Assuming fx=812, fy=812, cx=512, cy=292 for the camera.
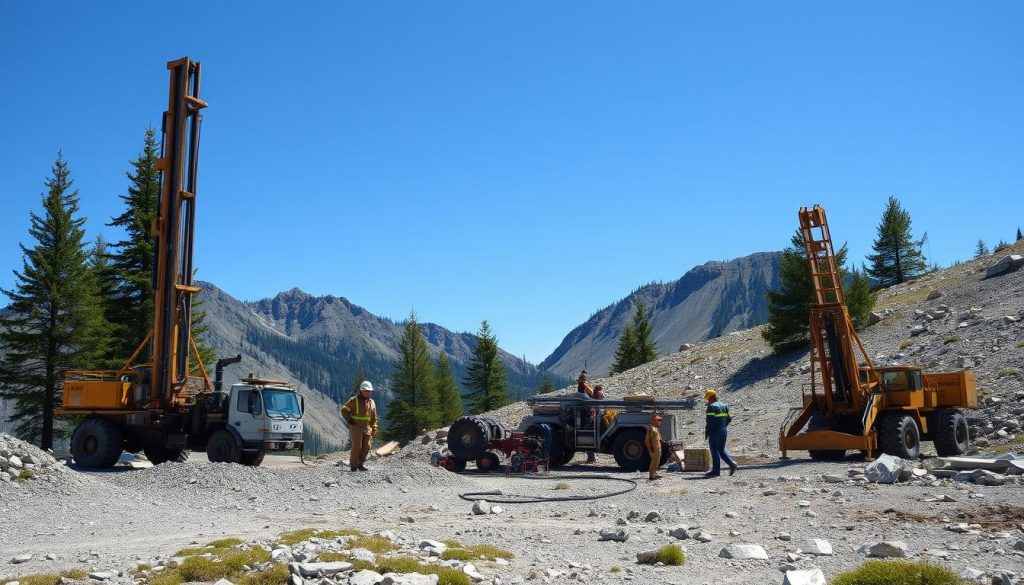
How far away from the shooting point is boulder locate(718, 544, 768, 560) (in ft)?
31.0

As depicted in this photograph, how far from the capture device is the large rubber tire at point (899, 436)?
69.8 ft

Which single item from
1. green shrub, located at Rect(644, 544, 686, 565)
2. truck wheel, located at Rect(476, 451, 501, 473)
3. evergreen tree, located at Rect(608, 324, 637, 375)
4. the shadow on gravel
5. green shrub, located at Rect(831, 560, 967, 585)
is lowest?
green shrub, located at Rect(644, 544, 686, 565)

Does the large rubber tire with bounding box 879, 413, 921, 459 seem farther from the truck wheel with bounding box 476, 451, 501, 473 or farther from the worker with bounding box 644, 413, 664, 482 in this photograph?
the truck wheel with bounding box 476, 451, 501, 473

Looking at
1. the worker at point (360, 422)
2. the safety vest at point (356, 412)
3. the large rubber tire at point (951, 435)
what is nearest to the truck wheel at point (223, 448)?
the worker at point (360, 422)

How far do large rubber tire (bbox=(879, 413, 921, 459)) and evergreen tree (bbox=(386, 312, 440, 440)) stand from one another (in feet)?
125

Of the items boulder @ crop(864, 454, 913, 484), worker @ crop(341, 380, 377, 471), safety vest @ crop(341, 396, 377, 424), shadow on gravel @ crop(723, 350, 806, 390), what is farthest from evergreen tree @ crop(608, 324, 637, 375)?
boulder @ crop(864, 454, 913, 484)

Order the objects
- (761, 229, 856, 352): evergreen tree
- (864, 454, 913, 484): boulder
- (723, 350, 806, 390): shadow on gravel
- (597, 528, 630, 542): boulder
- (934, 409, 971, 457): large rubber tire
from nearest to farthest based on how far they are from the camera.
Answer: (597, 528, 630, 542): boulder → (864, 454, 913, 484): boulder → (934, 409, 971, 457): large rubber tire → (723, 350, 806, 390): shadow on gravel → (761, 229, 856, 352): evergreen tree

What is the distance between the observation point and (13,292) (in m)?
34.8

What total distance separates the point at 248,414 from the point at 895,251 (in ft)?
187

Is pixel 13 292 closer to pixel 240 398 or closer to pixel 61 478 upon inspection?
pixel 240 398

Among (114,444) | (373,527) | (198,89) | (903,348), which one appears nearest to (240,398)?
(114,444)

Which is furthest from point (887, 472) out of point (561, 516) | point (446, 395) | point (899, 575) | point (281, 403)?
point (446, 395)

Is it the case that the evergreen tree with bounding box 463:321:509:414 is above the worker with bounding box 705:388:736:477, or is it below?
above

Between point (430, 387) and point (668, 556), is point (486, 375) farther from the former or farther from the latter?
point (668, 556)
